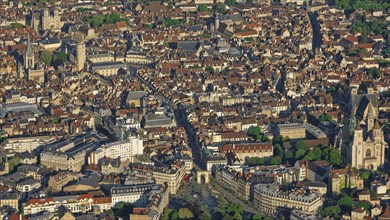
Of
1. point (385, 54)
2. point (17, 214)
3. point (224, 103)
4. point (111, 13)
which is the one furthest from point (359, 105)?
point (111, 13)

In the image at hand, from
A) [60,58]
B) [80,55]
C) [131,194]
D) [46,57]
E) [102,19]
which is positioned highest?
[131,194]

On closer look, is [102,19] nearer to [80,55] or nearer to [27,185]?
[80,55]

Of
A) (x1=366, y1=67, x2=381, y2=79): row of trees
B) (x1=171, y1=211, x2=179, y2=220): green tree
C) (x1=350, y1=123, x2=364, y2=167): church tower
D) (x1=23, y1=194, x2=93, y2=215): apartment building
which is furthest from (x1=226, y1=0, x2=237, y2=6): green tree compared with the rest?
(x1=171, y1=211, x2=179, y2=220): green tree

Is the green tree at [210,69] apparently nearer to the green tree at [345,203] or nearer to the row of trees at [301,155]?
the row of trees at [301,155]

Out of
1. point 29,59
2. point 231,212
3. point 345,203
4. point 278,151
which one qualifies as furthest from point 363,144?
point 29,59

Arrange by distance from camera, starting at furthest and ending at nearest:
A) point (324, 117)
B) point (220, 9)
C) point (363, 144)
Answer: point (220, 9)
point (324, 117)
point (363, 144)

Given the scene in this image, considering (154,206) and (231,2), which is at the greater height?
(154,206)

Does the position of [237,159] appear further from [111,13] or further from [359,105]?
[111,13]

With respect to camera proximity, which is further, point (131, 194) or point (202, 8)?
point (202, 8)
